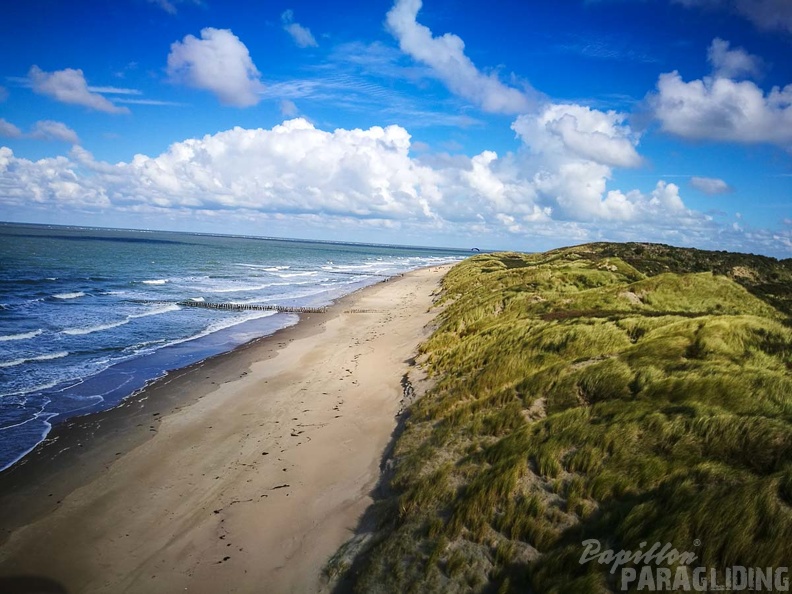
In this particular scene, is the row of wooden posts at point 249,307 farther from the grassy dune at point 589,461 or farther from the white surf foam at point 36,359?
the grassy dune at point 589,461

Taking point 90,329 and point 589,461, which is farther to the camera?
point 90,329

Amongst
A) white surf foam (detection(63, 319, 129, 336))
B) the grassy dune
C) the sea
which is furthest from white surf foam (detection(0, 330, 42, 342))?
the grassy dune

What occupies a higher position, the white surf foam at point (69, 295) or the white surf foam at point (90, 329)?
the white surf foam at point (69, 295)

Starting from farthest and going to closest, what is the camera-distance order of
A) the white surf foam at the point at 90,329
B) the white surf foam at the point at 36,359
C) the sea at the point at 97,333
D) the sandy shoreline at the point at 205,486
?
1. the white surf foam at the point at 90,329
2. the white surf foam at the point at 36,359
3. the sea at the point at 97,333
4. the sandy shoreline at the point at 205,486

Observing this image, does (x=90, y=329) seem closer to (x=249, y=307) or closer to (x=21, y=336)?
(x=21, y=336)

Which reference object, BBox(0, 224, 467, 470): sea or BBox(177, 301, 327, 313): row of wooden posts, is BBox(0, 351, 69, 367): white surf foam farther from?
BBox(177, 301, 327, 313): row of wooden posts

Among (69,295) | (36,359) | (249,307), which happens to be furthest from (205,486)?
(69,295)

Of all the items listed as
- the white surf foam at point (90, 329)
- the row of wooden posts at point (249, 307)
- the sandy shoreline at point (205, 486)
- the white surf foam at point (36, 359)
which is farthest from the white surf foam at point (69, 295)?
the sandy shoreline at point (205, 486)

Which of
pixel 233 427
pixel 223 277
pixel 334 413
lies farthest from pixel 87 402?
pixel 223 277
